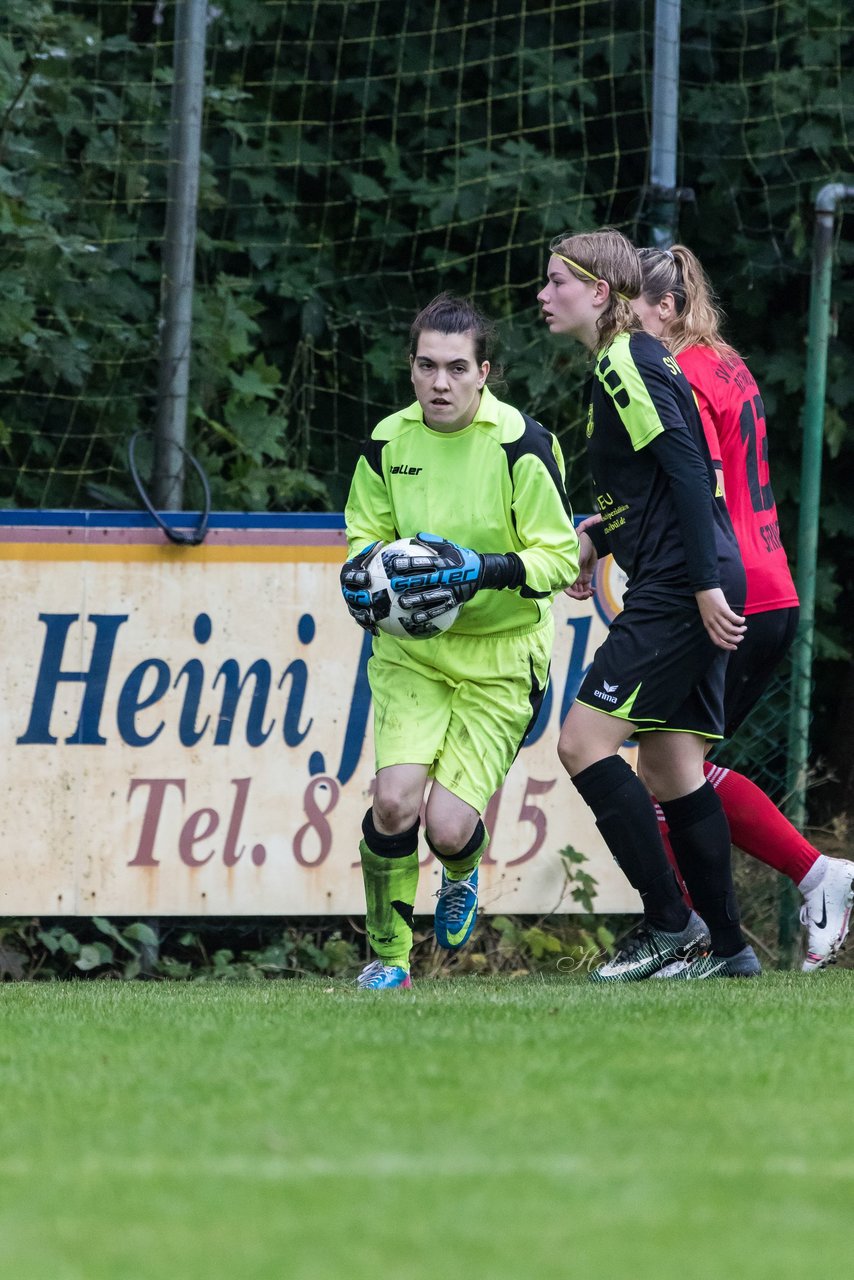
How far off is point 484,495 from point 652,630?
2.05 feet

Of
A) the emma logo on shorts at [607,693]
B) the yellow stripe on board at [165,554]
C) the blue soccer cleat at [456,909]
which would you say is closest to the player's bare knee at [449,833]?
the blue soccer cleat at [456,909]

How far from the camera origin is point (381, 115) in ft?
30.3

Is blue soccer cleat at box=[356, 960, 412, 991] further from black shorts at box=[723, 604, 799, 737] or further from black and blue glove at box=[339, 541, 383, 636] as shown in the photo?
black shorts at box=[723, 604, 799, 737]

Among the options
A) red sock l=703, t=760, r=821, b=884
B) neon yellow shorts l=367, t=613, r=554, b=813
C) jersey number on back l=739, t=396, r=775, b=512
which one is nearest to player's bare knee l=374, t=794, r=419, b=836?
neon yellow shorts l=367, t=613, r=554, b=813

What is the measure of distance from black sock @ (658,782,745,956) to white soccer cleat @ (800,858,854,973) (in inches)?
20.8

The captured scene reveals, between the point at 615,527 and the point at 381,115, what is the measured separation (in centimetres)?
407

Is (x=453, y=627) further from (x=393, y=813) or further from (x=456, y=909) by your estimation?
(x=456, y=909)

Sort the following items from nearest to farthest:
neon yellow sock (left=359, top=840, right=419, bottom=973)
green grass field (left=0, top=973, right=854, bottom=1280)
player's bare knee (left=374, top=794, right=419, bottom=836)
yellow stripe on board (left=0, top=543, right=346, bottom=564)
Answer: green grass field (left=0, top=973, right=854, bottom=1280) < player's bare knee (left=374, top=794, right=419, bottom=836) < neon yellow sock (left=359, top=840, right=419, bottom=973) < yellow stripe on board (left=0, top=543, right=346, bottom=564)

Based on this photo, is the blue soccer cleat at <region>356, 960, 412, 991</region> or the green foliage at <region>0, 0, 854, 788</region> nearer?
the blue soccer cleat at <region>356, 960, 412, 991</region>

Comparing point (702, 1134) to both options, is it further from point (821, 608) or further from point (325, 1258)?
point (821, 608)

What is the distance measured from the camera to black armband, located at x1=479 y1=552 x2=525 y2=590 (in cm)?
537

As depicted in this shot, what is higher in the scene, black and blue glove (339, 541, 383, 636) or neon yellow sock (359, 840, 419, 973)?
black and blue glove (339, 541, 383, 636)

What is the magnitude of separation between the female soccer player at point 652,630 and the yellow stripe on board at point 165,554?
1.61 m

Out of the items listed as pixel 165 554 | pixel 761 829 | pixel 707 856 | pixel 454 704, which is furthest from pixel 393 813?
pixel 165 554
